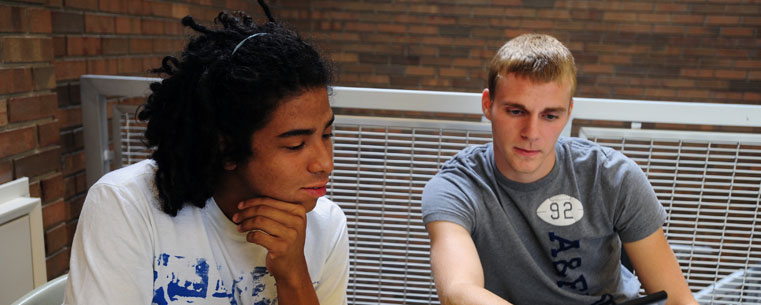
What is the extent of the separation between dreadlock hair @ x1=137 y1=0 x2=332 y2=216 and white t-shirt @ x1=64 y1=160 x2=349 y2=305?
0.04 metres

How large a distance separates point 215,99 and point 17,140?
0.93 meters

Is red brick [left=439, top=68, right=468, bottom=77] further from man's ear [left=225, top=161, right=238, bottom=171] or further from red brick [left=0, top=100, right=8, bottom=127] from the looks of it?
man's ear [left=225, top=161, right=238, bottom=171]

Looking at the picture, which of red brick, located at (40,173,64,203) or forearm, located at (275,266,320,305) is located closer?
forearm, located at (275,266,320,305)

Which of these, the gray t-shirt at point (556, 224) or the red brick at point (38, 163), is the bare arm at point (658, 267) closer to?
the gray t-shirt at point (556, 224)

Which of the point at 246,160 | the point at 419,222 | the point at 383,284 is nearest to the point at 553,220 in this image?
the point at 419,222

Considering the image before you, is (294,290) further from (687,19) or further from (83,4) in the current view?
(687,19)

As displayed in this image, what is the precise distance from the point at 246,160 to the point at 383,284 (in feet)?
3.05

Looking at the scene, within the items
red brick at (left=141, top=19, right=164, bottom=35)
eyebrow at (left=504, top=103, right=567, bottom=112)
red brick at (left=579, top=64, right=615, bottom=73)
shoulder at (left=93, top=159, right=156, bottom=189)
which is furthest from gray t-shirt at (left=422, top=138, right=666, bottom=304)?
red brick at (left=579, top=64, right=615, bottom=73)

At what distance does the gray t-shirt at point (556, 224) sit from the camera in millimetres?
1241

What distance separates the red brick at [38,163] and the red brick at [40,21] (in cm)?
35

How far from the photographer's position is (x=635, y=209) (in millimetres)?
1240

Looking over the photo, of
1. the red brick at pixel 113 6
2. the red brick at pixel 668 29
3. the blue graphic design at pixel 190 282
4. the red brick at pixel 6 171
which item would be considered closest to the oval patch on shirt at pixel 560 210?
the blue graphic design at pixel 190 282

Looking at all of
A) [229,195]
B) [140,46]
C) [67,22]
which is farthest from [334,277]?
[140,46]

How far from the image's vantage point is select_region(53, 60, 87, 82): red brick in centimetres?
165
